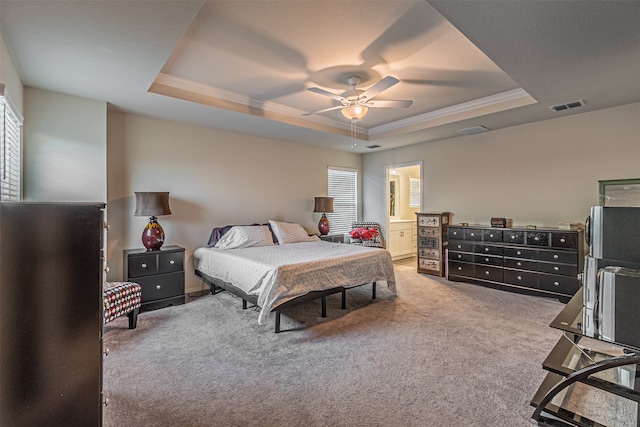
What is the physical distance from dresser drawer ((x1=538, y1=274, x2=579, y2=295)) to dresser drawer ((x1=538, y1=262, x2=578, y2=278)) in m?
0.06

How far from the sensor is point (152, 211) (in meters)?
3.78

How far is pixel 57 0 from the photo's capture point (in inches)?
70.6

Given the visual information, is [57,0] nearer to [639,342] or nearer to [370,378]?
[370,378]

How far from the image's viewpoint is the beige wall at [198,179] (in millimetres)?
3994

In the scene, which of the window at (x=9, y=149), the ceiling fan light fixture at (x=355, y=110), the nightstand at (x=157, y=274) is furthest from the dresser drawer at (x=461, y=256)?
the window at (x=9, y=149)

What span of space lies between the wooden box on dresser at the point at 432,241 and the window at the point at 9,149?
18.3ft

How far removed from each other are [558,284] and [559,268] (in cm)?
22

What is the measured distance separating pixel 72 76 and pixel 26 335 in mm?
2656

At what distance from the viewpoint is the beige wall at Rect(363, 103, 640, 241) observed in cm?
387

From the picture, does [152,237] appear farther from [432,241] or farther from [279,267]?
[432,241]

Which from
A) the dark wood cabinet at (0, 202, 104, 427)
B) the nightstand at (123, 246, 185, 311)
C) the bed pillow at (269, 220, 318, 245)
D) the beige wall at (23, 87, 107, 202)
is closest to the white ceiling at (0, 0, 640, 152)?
the beige wall at (23, 87, 107, 202)

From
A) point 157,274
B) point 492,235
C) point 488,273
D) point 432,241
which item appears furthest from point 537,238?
point 157,274

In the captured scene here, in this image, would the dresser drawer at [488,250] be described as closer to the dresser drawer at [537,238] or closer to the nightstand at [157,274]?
the dresser drawer at [537,238]

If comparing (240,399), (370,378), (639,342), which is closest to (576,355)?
(639,342)
